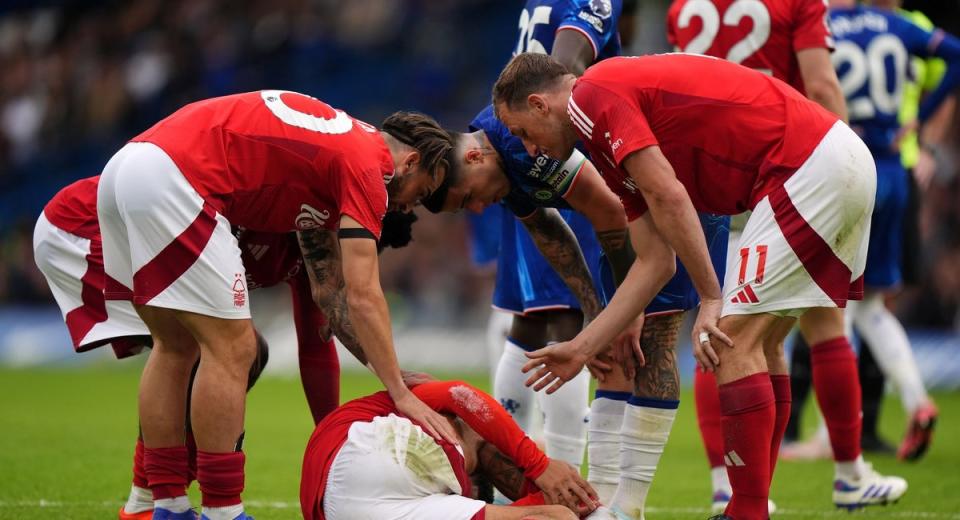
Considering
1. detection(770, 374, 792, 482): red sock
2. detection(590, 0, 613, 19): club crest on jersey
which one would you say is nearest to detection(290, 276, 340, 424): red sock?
detection(590, 0, 613, 19): club crest on jersey

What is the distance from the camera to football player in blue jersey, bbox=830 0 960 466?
7.78 meters

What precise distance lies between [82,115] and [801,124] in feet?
54.5

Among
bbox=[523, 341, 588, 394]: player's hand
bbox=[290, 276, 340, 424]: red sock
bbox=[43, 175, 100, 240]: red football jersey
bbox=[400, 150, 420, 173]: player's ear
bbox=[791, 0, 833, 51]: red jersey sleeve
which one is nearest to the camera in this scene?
bbox=[523, 341, 588, 394]: player's hand

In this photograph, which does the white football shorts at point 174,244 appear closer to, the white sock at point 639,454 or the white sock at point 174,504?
the white sock at point 174,504

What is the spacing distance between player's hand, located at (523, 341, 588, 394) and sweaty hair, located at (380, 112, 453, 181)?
2.89 feet

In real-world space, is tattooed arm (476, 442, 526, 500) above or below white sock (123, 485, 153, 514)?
above

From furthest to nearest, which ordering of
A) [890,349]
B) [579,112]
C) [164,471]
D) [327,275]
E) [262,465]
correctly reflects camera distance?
[890,349], [262,465], [327,275], [164,471], [579,112]

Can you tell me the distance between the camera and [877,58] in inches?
307

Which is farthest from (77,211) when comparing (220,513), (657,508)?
(657,508)

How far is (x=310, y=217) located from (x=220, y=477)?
1071 millimetres

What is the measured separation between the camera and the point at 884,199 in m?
7.88

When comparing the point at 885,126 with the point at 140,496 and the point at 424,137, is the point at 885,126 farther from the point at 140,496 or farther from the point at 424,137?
the point at 140,496

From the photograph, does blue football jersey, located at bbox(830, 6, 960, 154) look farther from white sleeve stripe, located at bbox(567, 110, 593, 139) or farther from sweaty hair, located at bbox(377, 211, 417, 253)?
white sleeve stripe, located at bbox(567, 110, 593, 139)

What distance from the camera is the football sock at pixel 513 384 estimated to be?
5.98 m
